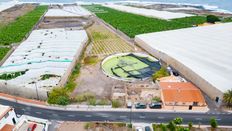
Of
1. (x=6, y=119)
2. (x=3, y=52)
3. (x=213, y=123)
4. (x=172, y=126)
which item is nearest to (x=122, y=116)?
(x=172, y=126)

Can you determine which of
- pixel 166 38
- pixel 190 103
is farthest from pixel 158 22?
pixel 190 103

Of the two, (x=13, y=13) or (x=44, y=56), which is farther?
(x=13, y=13)

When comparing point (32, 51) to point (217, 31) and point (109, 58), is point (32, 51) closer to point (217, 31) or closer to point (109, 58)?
point (109, 58)

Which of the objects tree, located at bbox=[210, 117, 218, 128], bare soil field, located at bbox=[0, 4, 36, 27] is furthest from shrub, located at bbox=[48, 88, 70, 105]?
bare soil field, located at bbox=[0, 4, 36, 27]

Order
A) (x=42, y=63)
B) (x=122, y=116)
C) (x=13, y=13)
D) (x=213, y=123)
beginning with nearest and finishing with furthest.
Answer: (x=213, y=123) < (x=122, y=116) < (x=42, y=63) < (x=13, y=13)

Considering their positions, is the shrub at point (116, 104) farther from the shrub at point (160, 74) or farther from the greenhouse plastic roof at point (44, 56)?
the greenhouse plastic roof at point (44, 56)

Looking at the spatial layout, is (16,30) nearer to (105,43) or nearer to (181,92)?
(105,43)

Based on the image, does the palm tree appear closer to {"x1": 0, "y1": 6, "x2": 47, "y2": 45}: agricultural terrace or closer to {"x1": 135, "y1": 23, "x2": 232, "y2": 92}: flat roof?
{"x1": 135, "y1": 23, "x2": 232, "y2": 92}: flat roof
